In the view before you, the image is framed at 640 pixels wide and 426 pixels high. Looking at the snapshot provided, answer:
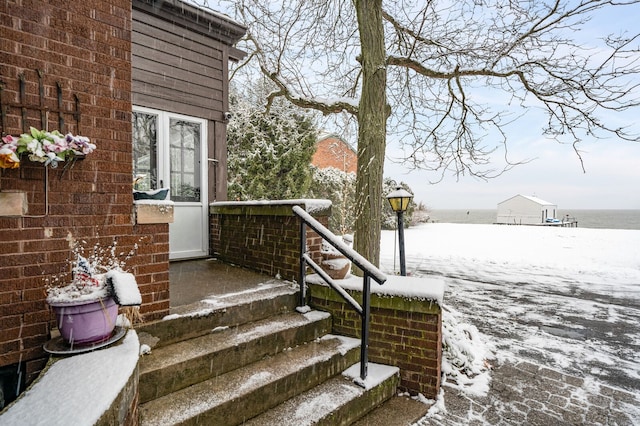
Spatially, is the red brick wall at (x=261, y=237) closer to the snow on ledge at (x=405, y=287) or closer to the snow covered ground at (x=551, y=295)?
the snow on ledge at (x=405, y=287)

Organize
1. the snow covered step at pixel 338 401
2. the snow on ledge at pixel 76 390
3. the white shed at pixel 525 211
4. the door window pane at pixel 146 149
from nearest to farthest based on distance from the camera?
1. the snow on ledge at pixel 76 390
2. the snow covered step at pixel 338 401
3. the door window pane at pixel 146 149
4. the white shed at pixel 525 211

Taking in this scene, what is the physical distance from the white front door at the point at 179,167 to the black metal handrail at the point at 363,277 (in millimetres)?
2624

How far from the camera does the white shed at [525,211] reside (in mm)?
27531

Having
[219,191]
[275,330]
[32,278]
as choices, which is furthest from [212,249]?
[32,278]

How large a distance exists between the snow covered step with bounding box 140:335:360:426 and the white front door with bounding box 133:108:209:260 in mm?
3123

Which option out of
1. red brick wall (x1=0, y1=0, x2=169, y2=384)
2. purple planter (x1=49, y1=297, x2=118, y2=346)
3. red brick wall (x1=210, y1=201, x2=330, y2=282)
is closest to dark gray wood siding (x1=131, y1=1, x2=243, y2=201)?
red brick wall (x1=210, y1=201, x2=330, y2=282)

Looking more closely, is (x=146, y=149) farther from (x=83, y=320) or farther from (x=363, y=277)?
(x=363, y=277)

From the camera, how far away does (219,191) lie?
5.79 m

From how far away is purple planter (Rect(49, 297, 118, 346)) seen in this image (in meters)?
1.88

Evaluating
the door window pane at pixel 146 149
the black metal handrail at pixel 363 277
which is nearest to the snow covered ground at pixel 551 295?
the black metal handrail at pixel 363 277

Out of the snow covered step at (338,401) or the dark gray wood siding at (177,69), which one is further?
the dark gray wood siding at (177,69)

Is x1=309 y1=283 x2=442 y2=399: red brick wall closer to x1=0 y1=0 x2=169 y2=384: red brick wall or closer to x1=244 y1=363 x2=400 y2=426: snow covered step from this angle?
x1=244 y1=363 x2=400 y2=426: snow covered step

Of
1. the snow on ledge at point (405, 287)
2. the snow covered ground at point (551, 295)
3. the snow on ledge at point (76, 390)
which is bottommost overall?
the snow covered ground at point (551, 295)

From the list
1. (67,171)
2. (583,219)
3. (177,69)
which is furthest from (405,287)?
(583,219)
